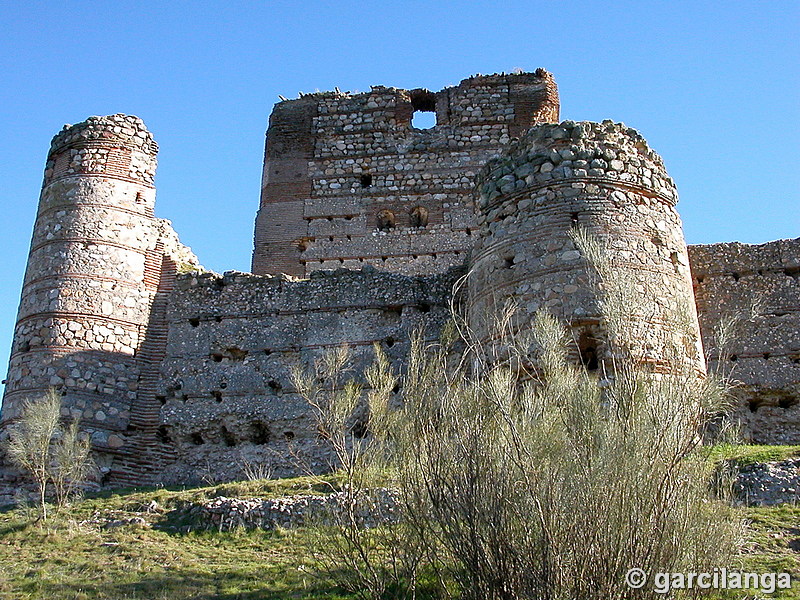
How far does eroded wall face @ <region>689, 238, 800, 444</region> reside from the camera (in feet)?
36.1

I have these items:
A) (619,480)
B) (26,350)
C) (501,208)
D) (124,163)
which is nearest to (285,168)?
(124,163)

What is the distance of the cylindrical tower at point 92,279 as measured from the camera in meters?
11.5

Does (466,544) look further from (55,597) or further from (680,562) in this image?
(55,597)

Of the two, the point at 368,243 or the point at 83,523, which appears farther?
the point at 368,243

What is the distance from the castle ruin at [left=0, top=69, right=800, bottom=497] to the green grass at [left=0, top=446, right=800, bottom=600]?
5.25ft

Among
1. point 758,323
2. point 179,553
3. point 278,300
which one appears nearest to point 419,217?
point 278,300

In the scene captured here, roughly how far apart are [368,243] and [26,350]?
7.53 meters

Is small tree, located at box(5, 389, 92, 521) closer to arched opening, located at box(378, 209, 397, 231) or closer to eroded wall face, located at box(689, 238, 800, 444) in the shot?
eroded wall face, located at box(689, 238, 800, 444)

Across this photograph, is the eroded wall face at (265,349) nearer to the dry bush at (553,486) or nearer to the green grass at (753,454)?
the green grass at (753,454)

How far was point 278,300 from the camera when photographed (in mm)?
12234

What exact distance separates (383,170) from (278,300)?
690 cm

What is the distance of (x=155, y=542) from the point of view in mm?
8672

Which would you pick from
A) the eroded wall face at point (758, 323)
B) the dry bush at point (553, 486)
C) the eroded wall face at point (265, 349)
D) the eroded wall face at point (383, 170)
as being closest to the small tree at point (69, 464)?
the eroded wall face at point (265, 349)

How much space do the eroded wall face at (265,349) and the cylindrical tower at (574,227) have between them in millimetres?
1707
